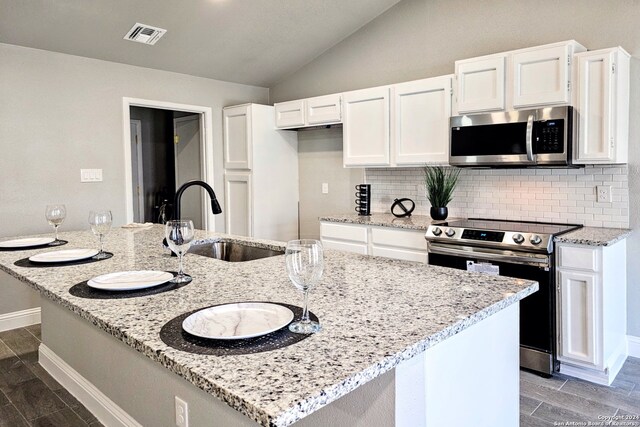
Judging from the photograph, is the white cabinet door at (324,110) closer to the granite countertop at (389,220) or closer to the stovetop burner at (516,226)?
the granite countertop at (389,220)

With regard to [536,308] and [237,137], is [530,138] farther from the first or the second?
[237,137]

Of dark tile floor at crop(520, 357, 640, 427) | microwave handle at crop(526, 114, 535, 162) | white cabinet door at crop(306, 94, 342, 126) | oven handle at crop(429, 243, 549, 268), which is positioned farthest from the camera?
white cabinet door at crop(306, 94, 342, 126)

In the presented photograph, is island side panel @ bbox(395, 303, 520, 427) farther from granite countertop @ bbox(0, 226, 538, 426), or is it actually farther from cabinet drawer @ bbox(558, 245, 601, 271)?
cabinet drawer @ bbox(558, 245, 601, 271)

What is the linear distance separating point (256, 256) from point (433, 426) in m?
1.51

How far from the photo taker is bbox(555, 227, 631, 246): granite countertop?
8.74ft

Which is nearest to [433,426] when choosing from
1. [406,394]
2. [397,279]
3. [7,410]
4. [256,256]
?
[406,394]

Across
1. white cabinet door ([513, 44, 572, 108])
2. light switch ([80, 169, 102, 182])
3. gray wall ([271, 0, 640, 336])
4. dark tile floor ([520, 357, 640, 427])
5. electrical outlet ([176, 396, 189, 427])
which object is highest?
gray wall ([271, 0, 640, 336])

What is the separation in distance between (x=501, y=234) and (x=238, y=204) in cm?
303

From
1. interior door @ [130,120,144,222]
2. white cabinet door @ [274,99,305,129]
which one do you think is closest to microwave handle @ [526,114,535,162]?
white cabinet door @ [274,99,305,129]

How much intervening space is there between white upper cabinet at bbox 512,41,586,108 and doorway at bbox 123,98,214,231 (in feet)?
11.7

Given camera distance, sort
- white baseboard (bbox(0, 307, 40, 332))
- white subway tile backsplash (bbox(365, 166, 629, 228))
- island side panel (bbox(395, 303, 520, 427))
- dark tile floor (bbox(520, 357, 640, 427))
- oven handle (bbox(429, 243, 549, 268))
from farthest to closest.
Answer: white baseboard (bbox(0, 307, 40, 332)) → white subway tile backsplash (bbox(365, 166, 629, 228)) → oven handle (bbox(429, 243, 549, 268)) → dark tile floor (bbox(520, 357, 640, 427)) → island side panel (bbox(395, 303, 520, 427))

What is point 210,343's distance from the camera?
1.00 meters

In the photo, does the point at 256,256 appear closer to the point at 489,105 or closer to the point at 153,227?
the point at 153,227

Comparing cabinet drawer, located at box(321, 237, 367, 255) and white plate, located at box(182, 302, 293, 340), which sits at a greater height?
white plate, located at box(182, 302, 293, 340)
